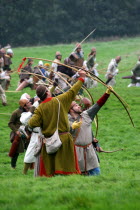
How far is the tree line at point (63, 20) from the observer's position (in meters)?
62.2

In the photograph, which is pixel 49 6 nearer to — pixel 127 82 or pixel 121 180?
pixel 127 82

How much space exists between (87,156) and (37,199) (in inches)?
82.4

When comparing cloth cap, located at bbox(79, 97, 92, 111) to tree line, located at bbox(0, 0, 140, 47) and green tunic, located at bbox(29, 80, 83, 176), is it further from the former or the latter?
tree line, located at bbox(0, 0, 140, 47)

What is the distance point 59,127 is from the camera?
30.2 ft

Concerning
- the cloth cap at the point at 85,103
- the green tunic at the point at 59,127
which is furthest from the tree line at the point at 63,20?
the green tunic at the point at 59,127

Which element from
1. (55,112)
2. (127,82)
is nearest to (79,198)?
(55,112)

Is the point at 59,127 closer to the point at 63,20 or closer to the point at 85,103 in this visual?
the point at 85,103

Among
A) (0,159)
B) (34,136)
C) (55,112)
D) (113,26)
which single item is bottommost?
(113,26)

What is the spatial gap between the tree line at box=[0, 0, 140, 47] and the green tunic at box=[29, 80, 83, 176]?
52.5 m

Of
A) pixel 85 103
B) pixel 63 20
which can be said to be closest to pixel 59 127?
pixel 85 103

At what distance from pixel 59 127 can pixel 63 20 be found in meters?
56.1

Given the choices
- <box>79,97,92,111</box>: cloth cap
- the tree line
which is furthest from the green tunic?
the tree line

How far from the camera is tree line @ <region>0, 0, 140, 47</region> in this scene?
62.2 m

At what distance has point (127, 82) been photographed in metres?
30.5
